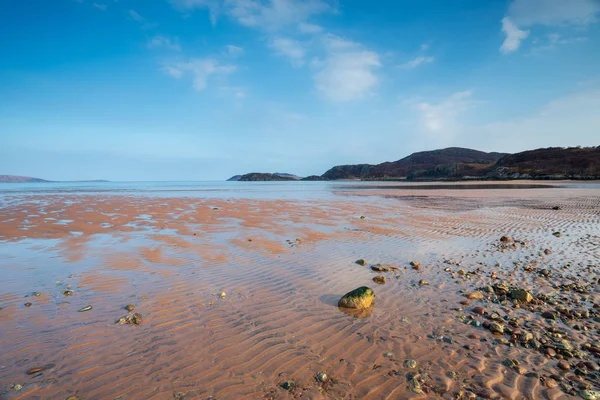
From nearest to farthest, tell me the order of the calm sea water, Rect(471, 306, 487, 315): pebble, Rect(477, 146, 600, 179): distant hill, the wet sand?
the wet sand
Rect(471, 306, 487, 315): pebble
the calm sea water
Rect(477, 146, 600, 179): distant hill

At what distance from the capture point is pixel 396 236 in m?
12.1

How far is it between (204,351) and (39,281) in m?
5.59

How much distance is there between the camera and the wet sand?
11.4ft

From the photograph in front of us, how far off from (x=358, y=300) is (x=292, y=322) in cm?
138

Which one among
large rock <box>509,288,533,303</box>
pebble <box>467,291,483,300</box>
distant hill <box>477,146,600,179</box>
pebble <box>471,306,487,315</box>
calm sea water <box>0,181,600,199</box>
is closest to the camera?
pebble <box>471,306,487,315</box>

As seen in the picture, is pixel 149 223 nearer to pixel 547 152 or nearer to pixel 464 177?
pixel 464 177

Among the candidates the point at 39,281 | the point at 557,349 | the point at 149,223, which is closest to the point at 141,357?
the point at 39,281

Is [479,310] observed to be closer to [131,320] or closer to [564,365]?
[564,365]

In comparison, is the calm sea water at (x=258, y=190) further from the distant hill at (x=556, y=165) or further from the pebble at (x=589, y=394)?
the pebble at (x=589, y=394)

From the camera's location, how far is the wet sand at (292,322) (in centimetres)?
347

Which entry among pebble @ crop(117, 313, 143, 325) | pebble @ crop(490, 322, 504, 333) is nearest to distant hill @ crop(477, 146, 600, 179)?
pebble @ crop(490, 322, 504, 333)

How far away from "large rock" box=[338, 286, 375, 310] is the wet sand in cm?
19

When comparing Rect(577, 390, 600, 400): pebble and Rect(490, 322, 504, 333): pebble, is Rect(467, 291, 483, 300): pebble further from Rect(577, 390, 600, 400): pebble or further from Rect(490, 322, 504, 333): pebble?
Rect(577, 390, 600, 400): pebble

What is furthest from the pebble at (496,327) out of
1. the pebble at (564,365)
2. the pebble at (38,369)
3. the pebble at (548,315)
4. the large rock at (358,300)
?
the pebble at (38,369)
